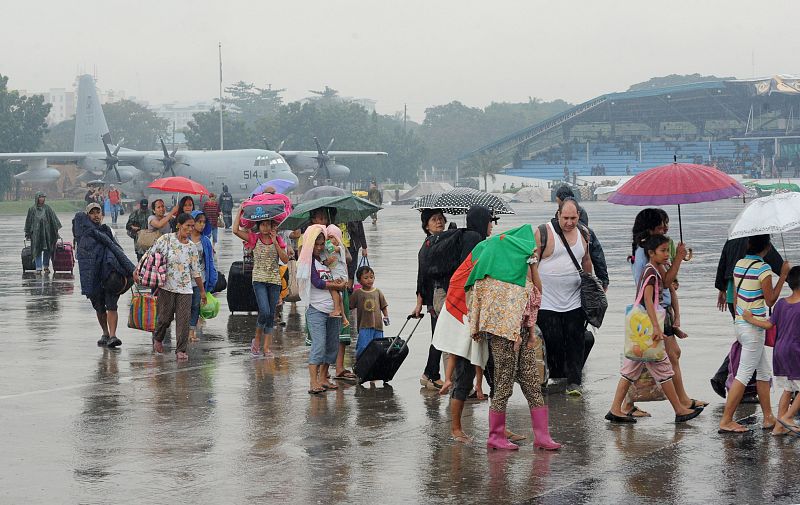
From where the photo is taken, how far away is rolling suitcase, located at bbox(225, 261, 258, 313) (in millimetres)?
15406

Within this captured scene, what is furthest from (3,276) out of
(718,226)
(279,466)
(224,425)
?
(718,226)

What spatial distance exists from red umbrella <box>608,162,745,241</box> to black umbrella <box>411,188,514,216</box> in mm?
1294

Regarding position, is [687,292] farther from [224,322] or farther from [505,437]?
[505,437]

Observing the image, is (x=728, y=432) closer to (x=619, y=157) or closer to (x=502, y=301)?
(x=502, y=301)

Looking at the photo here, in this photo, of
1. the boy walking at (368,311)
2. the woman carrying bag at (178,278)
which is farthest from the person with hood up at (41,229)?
the boy walking at (368,311)

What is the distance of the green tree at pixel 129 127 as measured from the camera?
171m

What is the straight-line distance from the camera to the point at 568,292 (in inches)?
384

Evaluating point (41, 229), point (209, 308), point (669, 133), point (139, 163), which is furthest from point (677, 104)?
point (209, 308)

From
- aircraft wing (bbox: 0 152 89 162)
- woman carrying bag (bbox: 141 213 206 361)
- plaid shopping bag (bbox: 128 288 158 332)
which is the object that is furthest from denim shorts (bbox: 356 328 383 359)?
aircraft wing (bbox: 0 152 89 162)

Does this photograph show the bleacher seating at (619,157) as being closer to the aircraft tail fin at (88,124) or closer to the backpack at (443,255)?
the aircraft tail fin at (88,124)

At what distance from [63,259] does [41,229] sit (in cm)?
72

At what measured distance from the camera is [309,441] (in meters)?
8.14

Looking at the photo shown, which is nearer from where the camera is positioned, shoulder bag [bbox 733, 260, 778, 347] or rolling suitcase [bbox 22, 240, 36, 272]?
shoulder bag [bbox 733, 260, 778, 347]

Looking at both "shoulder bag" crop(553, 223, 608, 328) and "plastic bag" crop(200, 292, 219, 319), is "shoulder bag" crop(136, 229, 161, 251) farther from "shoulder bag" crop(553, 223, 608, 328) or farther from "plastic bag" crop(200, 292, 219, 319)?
"shoulder bag" crop(553, 223, 608, 328)
